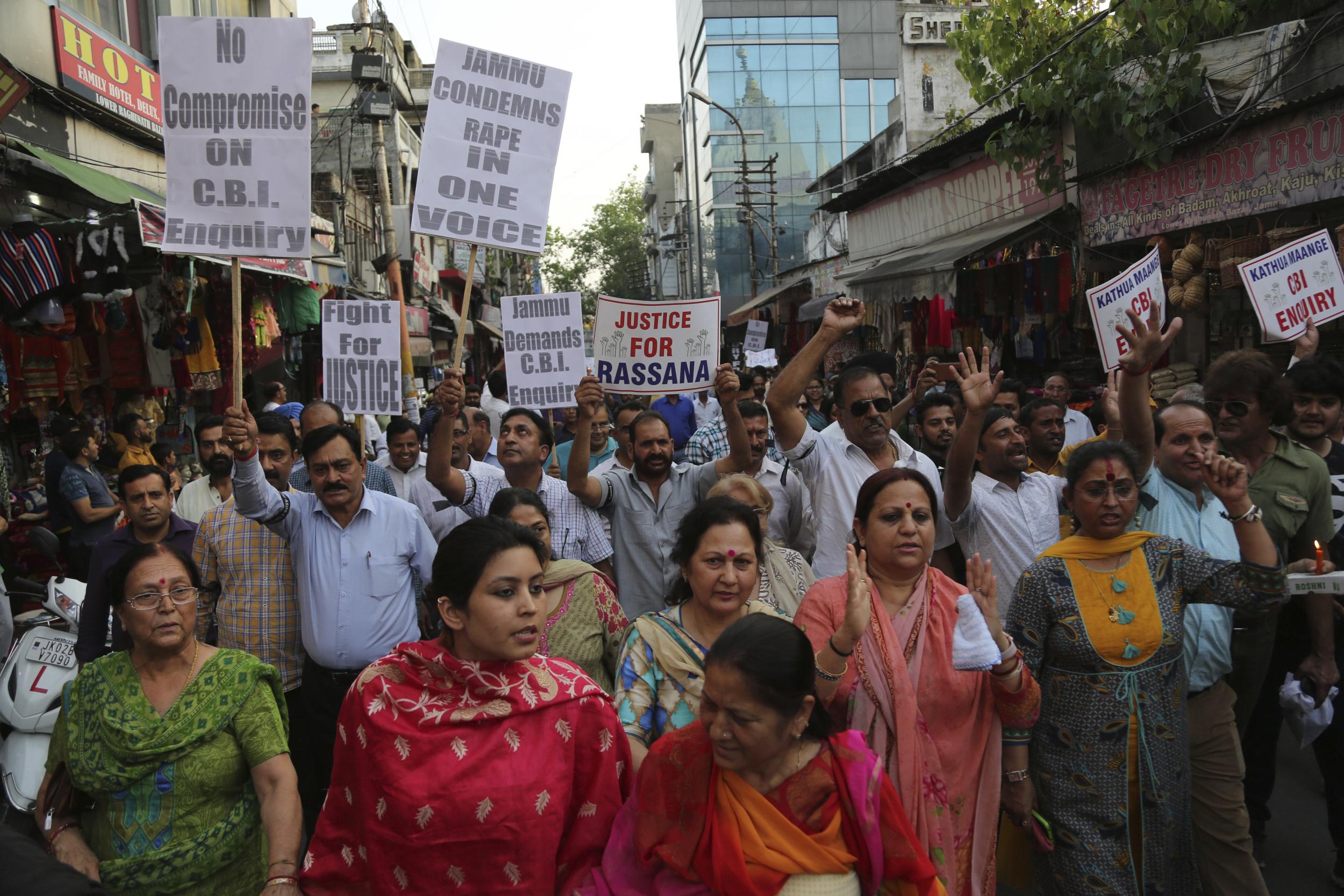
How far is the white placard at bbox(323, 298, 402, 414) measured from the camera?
18.6ft

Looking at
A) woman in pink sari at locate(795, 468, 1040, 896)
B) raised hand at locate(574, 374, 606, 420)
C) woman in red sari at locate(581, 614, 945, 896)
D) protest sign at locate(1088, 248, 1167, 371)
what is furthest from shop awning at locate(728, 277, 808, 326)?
woman in red sari at locate(581, 614, 945, 896)

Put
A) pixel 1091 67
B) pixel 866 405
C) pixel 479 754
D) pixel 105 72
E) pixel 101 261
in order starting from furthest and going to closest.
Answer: pixel 1091 67
pixel 105 72
pixel 101 261
pixel 866 405
pixel 479 754

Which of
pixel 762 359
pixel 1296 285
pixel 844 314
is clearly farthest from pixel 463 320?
pixel 762 359

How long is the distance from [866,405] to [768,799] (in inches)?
99.8

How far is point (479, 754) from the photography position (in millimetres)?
2486

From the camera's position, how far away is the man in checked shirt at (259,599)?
4293mm

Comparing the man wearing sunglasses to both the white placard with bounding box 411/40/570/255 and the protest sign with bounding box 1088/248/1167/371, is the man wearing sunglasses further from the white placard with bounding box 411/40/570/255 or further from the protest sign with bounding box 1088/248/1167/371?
the protest sign with bounding box 1088/248/1167/371

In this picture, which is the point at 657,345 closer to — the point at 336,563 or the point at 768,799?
the point at 336,563

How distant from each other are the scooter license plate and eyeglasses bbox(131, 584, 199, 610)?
2.01 metres

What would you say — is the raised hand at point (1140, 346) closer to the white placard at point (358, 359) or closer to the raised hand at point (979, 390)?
the raised hand at point (979, 390)

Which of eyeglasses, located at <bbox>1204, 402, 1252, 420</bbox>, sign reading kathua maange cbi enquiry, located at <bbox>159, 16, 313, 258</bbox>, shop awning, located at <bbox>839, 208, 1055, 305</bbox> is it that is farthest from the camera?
shop awning, located at <bbox>839, 208, 1055, 305</bbox>

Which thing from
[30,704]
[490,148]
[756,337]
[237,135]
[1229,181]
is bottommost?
[30,704]

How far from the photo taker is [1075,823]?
329 cm

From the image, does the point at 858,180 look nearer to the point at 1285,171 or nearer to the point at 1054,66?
the point at 1054,66
